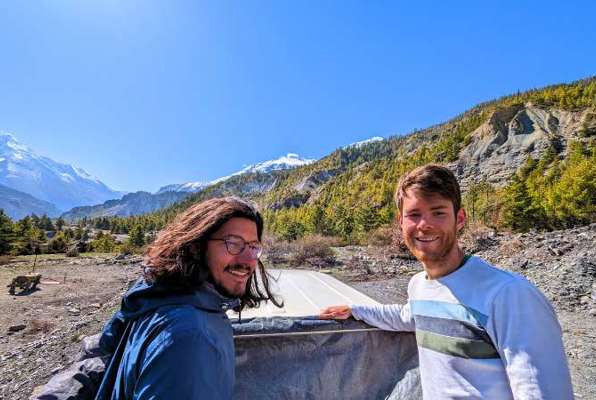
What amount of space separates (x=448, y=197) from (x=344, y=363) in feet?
5.02

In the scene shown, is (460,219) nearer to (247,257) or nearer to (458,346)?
(458,346)

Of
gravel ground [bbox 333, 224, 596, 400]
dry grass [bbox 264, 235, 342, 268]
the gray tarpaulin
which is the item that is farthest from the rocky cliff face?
the gray tarpaulin

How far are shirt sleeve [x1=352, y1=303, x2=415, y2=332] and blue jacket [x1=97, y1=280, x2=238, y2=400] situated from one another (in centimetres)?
160

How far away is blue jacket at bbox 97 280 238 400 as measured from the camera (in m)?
0.87

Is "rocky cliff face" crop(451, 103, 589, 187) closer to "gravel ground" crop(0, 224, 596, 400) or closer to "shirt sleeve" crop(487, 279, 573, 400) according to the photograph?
"gravel ground" crop(0, 224, 596, 400)

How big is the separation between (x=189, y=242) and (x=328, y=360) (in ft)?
5.76

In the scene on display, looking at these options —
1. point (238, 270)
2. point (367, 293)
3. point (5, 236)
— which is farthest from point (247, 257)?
point (5, 236)

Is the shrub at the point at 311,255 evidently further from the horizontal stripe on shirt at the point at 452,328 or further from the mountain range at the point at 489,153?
the horizontal stripe on shirt at the point at 452,328

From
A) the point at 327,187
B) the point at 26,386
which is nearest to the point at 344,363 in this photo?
the point at 26,386

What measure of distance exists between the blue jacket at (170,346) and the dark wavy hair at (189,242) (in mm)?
75

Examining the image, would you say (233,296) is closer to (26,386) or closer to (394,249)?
(26,386)

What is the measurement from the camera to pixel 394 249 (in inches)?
774

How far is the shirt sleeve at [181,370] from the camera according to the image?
864 millimetres

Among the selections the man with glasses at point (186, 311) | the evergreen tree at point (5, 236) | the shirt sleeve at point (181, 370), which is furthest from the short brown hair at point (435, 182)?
the evergreen tree at point (5, 236)
